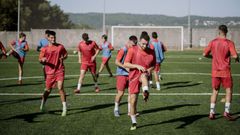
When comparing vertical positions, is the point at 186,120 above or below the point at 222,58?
below

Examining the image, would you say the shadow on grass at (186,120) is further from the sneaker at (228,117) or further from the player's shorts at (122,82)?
the player's shorts at (122,82)

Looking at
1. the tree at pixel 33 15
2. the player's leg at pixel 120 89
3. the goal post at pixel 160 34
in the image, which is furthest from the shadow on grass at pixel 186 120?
the tree at pixel 33 15

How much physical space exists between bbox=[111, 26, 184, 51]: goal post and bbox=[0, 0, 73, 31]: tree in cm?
2023

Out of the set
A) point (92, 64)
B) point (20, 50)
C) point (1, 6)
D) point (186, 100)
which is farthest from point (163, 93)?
point (1, 6)

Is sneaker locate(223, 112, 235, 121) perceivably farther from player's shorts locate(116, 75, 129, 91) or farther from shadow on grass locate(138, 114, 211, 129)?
player's shorts locate(116, 75, 129, 91)

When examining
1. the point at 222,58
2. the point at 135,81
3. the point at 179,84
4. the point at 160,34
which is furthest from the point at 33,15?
the point at 135,81

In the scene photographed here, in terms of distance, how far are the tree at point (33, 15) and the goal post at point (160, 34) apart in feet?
66.4

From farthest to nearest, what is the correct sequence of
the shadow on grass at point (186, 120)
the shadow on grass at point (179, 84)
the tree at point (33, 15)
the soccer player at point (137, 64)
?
1. the tree at point (33, 15)
2. the shadow on grass at point (179, 84)
3. the shadow on grass at point (186, 120)
4. the soccer player at point (137, 64)

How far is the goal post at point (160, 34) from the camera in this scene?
203 ft

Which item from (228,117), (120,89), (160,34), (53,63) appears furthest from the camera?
(160,34)

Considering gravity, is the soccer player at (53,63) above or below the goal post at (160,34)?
below

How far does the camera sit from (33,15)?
106m

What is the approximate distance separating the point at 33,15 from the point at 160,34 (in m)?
52.4

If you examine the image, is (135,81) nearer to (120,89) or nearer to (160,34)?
(120,89)
